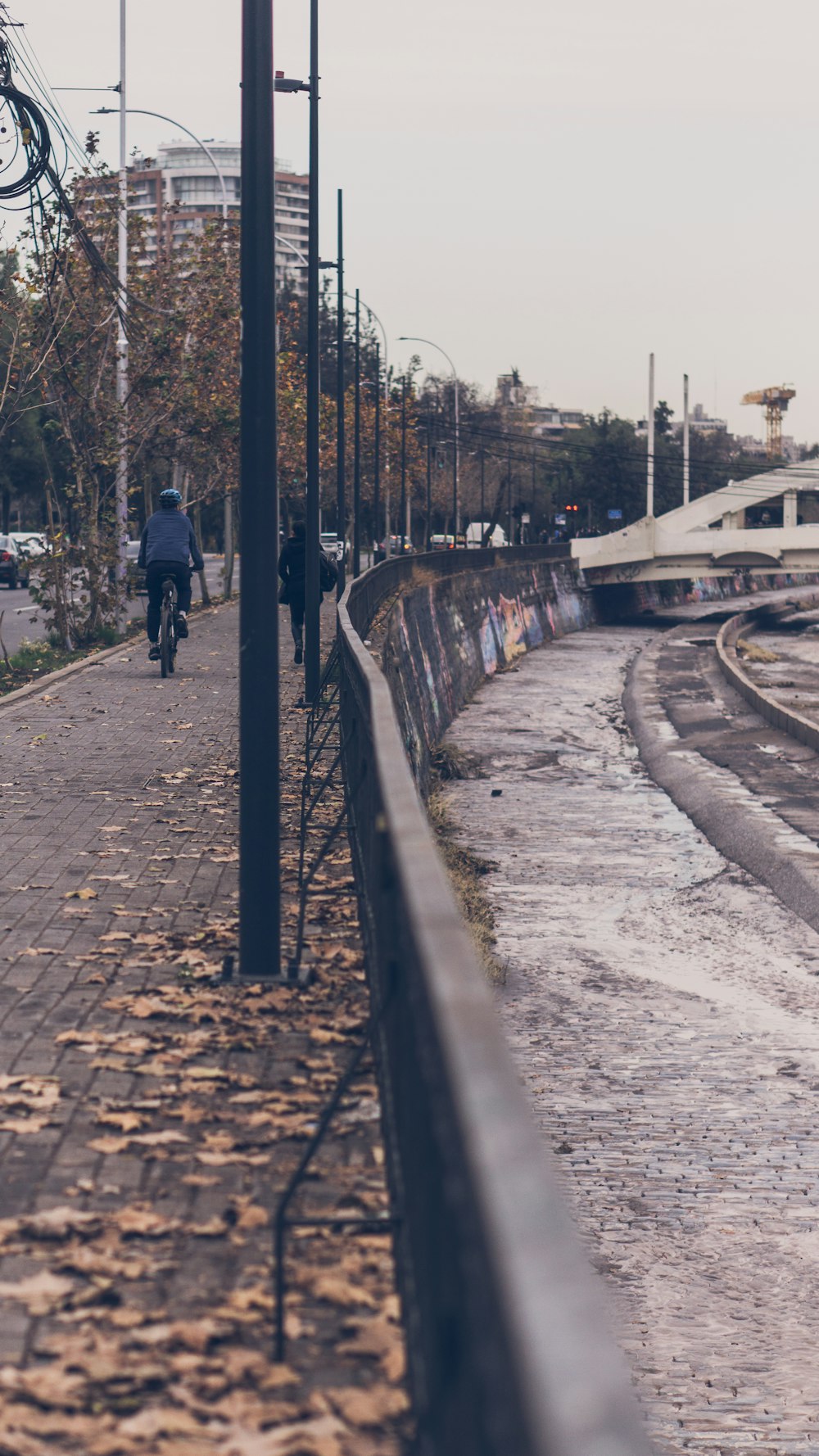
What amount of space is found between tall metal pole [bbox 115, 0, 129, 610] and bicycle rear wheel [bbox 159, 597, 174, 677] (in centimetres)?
606

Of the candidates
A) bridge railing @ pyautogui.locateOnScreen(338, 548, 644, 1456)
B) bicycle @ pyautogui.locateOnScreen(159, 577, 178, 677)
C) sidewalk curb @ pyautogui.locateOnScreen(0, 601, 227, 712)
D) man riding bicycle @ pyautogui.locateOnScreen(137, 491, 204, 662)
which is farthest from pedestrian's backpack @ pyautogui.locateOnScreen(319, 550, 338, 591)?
bridge railing @ pyautogui.locateOnScreen(338, 548, 644, 1456)

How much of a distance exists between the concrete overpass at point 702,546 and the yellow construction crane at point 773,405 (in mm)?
84684

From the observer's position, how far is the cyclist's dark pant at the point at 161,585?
18.1 meters

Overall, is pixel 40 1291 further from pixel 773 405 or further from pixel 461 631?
pixel 773 405

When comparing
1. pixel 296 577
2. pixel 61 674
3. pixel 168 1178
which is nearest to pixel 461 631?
pixel 296 577

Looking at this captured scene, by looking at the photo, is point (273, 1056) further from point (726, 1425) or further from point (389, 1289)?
point (726, 1425)

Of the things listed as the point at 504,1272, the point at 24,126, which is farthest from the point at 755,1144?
the point at 24,126

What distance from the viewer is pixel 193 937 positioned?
301 inches

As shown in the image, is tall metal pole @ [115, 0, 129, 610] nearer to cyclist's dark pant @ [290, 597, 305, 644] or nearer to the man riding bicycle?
cyclist's dark pant @ [290, 597, 305, 644]

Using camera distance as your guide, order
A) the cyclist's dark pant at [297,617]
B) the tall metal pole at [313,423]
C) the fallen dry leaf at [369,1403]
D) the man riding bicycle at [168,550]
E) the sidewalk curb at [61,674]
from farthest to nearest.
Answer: the cyclist's dark pant at [297,617]
the man riding bicycle at [168,550]
the tall metal pole at [313,423]
the sidewalk curb at [61,674]
the fallen dry leaf at [369,1403]

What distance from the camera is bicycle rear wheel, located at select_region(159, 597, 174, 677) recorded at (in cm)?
1878

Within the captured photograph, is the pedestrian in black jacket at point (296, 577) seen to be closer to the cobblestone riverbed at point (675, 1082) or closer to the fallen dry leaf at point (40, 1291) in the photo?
the cobblestone riverbed at point (675, 1082)

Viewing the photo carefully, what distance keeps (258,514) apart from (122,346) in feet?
73.9

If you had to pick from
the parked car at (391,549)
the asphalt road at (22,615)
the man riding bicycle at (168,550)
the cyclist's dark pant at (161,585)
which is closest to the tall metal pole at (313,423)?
the man riding bicycle at (168,550)
